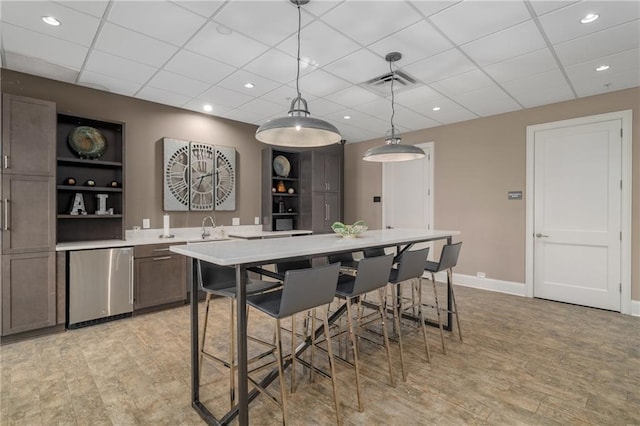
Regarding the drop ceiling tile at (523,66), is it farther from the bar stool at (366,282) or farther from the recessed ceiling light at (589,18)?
the bar stool at (366,282)

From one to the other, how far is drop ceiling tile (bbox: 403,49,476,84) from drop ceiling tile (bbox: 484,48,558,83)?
11.1 inches

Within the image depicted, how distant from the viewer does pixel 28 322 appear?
305cm

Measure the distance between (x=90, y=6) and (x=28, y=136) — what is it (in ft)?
5.26

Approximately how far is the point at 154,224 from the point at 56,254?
126 cm

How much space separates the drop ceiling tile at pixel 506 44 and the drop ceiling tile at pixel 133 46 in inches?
110

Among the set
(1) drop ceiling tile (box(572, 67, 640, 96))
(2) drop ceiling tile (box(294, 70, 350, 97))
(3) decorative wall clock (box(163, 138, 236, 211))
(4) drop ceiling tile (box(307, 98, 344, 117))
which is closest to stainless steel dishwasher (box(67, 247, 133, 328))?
(3) decorative wall clock (box(163, 138, 236, 211))

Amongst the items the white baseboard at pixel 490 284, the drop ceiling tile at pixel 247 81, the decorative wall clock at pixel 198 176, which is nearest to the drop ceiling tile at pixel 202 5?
the drop ceiling tile at pixel 247 81

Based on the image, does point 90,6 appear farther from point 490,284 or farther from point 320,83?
point 490,284

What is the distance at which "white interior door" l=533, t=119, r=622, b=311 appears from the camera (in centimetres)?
388

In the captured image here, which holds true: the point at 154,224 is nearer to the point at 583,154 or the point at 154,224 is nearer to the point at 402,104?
the point at 402,104

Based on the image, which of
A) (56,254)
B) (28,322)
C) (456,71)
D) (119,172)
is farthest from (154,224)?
(456,71)

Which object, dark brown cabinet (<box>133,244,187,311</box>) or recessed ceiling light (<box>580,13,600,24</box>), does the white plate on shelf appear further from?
recessed ceiling light (<box>580,13,600,24</box>)

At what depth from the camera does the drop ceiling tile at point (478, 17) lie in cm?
227

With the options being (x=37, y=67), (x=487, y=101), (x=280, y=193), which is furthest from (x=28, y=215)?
(x=487, y=101)
